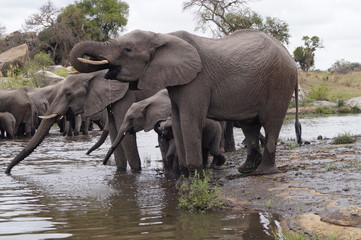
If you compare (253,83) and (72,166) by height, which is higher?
(253,83)

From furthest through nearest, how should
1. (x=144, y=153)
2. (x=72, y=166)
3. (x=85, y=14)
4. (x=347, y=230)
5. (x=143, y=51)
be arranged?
1. (x=85, y=14)
2. (x=144, y=153)
3. (x=72, y=166)
4. (x=143, y=51)
5. (x=347, y=230)

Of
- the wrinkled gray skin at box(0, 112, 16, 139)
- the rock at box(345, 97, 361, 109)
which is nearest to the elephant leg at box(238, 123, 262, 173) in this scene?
the wrinkled gray skin at box(0, 112, 16, 139)

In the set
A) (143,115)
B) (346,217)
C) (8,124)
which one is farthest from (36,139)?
(8,124)

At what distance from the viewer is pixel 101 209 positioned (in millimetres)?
6816

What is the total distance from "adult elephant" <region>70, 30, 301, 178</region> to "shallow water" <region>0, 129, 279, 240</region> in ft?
3.37

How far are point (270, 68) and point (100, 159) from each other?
513cm

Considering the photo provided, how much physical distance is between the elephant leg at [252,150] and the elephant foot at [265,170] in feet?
1.16

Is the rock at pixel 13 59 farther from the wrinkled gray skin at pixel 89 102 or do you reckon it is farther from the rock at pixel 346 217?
→ the rock at pixel 346 217

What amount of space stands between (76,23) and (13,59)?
13.4 meters

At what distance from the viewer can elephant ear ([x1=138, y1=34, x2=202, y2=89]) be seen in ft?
25.1

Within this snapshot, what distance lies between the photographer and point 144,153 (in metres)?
13.2

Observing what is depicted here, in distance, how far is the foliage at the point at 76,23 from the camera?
4238 centimetres

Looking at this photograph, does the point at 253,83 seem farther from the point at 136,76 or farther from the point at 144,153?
the point at 144,153

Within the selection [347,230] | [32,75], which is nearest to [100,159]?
[347,230]
